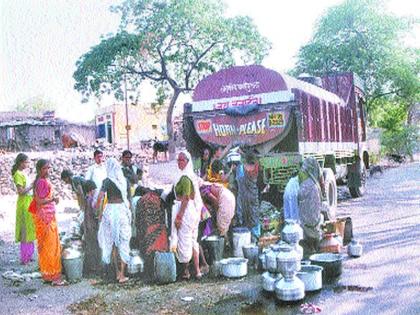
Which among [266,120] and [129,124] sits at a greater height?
[129,124]

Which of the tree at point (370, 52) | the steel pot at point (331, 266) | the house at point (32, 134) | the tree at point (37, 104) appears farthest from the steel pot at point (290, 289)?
the tree at point (37, 104)

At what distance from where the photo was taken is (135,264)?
541 centimetres

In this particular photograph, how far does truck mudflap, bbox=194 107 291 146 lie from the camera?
7668mm

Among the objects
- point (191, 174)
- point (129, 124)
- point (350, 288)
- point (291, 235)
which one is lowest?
point (350, 288)

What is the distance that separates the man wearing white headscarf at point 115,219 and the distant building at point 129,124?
24841 mm

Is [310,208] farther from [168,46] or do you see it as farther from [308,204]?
[168,46]

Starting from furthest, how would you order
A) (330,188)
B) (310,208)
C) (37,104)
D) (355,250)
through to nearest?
(37,104) < (330,188) < (310,208) < (355,250)

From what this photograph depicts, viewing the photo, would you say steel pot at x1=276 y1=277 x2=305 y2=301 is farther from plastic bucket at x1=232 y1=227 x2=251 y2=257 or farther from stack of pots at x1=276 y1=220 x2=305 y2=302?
plastic bucket at x1=232 y1=227 x2=251 y2=257

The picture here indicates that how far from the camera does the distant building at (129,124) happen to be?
31.9 meters

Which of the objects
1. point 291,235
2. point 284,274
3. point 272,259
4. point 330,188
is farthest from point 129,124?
point 284,274

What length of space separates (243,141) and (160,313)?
414cm

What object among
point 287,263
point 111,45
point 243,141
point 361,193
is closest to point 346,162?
point 361,193

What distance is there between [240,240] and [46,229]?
2292mm

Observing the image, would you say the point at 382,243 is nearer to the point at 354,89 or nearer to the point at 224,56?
the point at 354,89
